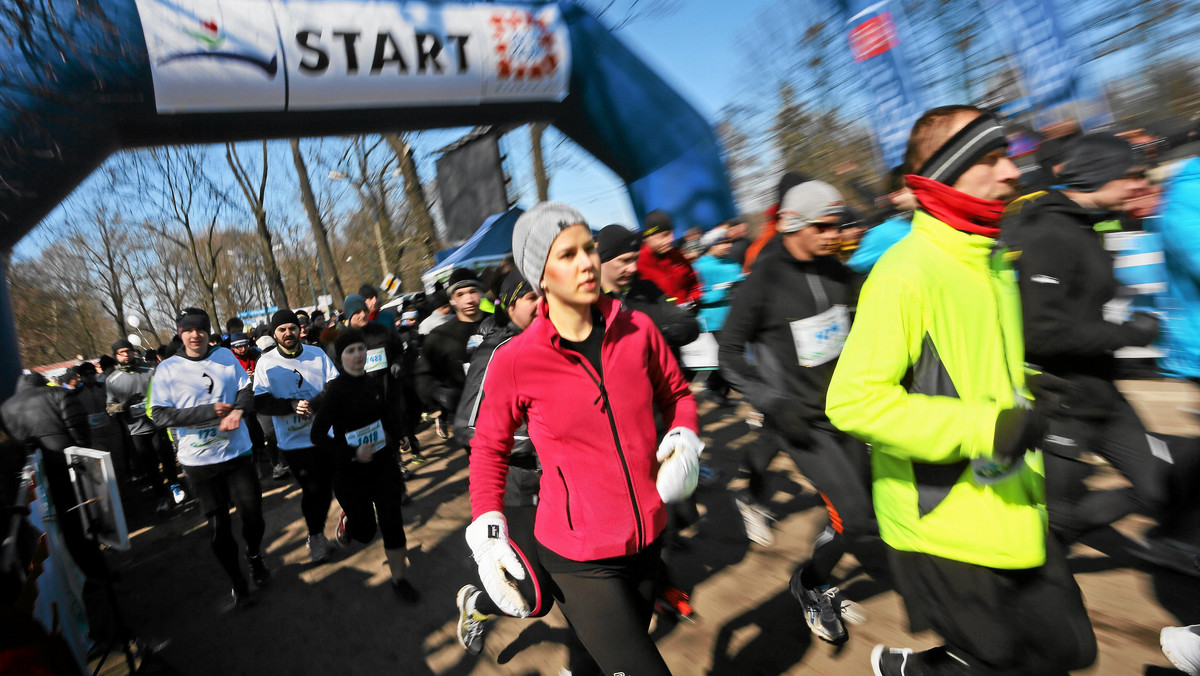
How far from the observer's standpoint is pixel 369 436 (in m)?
4.35

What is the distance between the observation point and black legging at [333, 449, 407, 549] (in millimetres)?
4348

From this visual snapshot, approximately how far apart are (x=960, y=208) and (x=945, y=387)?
46cm

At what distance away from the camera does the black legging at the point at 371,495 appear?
14.3ft

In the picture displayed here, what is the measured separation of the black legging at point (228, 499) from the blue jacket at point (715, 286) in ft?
14.2

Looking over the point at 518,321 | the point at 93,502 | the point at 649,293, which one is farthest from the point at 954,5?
the point at 93,502

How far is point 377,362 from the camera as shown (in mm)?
6379

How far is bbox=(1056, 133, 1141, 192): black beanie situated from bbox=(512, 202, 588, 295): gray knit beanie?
2.41m

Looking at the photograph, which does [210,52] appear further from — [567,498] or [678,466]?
[678,466]

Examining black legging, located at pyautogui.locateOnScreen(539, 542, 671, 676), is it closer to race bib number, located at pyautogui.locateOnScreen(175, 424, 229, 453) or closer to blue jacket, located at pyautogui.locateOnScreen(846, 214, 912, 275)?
race bib number, located at pyautogui.locateOnScreen(175, 424, 229, 453)

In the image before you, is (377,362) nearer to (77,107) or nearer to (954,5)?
(77,107)

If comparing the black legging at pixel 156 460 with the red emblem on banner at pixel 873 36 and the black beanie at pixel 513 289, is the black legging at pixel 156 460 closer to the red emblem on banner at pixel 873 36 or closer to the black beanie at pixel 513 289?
the black beanie at pixel 513 289

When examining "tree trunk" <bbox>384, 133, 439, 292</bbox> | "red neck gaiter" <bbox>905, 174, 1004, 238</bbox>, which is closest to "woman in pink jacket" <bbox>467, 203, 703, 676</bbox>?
"red neck gaiter" <bbox>905, 174, 1004, 238</bbox>

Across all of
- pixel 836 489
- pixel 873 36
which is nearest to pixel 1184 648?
pixel 836 489

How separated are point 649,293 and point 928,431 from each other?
294 cm
